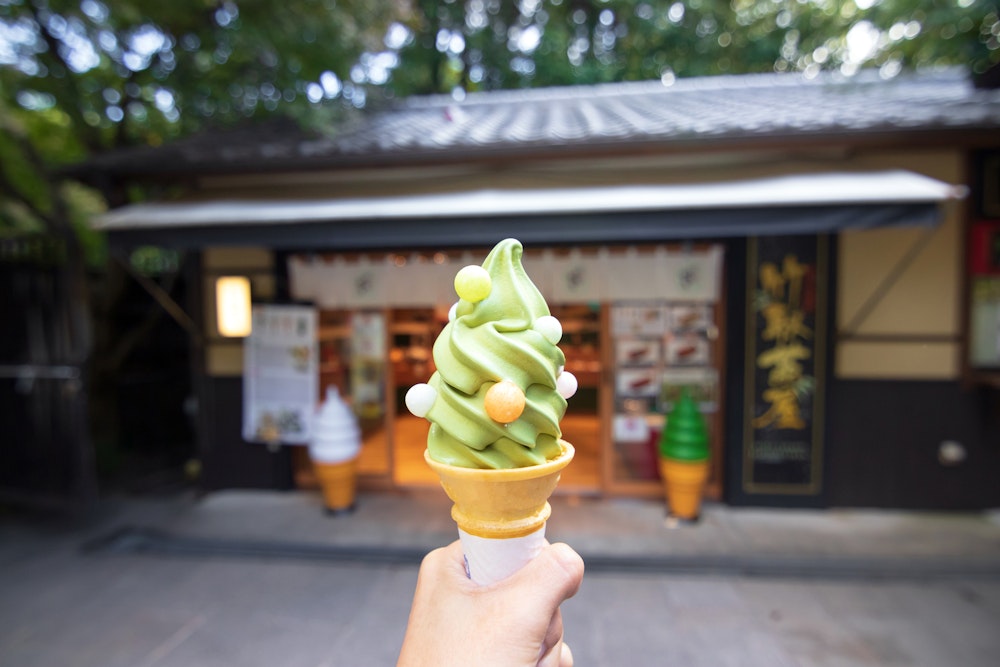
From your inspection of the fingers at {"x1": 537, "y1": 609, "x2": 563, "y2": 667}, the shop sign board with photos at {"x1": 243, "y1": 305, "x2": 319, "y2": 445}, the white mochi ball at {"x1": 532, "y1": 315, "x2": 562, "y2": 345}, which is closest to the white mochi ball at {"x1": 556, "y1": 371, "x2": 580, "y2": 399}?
the white mochi ball at {"x1": 532, "y1": 315, "x2": 562, "y2": 345}

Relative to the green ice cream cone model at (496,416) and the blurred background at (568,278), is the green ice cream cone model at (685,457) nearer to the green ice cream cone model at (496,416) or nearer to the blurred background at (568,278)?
the blurred background at (568,278)

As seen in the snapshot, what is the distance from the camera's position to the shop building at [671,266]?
4.38m

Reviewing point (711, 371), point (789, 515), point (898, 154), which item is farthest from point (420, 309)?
point (898, 154)

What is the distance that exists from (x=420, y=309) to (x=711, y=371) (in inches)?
133

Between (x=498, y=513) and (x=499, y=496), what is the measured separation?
0.06m

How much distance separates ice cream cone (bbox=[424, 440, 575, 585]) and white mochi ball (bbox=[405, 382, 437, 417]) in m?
0.15

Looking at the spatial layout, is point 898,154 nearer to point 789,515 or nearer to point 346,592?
point 789,515

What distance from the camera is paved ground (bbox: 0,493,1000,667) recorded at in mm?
3443

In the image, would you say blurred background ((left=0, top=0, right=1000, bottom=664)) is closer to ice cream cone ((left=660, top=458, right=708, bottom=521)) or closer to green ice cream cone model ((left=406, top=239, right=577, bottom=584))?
ice cream cone ((left=660, top=458, right=708, bottom=521))

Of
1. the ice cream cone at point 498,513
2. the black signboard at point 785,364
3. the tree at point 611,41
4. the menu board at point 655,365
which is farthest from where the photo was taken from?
the tree at point 611,41

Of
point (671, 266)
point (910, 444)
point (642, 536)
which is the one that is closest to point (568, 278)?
point (671, 266)

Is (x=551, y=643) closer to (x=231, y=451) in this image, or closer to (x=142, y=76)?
(x=231, y=451)

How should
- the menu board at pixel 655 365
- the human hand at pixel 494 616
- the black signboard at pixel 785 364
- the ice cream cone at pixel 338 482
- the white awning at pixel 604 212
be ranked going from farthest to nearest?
the menu board at pixel 655 365 → the ice cream cone at pixel 338 482 → the black signboard at pixel 785 364 → the white awning at pixel 604 212 → the human hand at pixel 494 616

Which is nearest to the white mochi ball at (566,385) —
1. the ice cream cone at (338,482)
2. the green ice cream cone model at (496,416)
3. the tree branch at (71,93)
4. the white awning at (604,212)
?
the green ice cream cone model at (496,416)
